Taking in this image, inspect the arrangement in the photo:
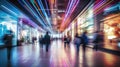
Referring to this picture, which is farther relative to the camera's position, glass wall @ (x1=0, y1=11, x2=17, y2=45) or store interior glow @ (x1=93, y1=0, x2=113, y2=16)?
glass wall @ (x1=0, y1=11, x2=17, y2=45)

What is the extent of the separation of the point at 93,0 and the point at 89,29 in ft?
12.8

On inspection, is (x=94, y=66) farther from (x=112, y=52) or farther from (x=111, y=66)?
(x=112, y=52)

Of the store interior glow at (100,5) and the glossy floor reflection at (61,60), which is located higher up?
the store interior glow at (100,5)

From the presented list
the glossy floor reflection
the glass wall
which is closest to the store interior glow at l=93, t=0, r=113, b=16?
the glossy floor reflection

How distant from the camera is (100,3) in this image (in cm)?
2006

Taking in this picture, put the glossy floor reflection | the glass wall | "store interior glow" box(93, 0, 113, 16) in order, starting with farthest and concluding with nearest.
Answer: the glass wall < "store interior glow" box(93, 0, 113, 16) < the glossy floor reflection

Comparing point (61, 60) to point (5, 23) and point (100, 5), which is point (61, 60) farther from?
point (5, 23)

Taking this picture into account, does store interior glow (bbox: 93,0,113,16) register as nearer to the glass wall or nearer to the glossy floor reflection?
the glossy floor reflection

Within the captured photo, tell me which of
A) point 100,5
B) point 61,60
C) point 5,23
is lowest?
point 61,60

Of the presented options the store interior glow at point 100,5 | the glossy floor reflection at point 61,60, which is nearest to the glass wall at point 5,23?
the store interior glow at point 100,5

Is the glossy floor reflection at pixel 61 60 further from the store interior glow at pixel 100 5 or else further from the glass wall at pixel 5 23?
the glass wall at pixel 5 23

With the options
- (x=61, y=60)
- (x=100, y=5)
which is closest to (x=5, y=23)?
(x=100, y=5)

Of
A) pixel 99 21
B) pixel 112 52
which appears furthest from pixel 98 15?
pixel 112 52

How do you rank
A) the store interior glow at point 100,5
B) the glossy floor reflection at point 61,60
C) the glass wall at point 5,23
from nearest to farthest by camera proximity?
1. the glossy floor reflection at point 61,60
2. the store interior glow at point 100,5
3. the glass wall at point 5,23
